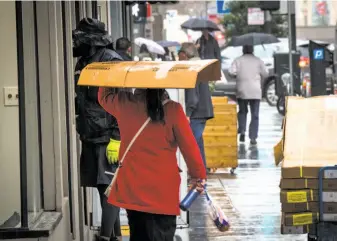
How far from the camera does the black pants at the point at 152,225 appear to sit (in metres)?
5.02

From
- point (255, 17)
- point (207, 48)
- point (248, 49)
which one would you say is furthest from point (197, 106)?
point (255, 17)

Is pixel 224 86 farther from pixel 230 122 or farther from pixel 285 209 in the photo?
pixel 285 209

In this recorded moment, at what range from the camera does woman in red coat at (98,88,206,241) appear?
16.3 feet

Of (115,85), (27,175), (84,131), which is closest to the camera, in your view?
(115,85)

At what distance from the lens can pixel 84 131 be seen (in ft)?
21.0

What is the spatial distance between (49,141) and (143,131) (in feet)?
3.40

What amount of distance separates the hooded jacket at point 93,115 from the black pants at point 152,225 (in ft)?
4.38

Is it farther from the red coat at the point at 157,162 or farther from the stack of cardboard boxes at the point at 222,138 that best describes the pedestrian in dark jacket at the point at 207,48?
the red coat at the point at 157,162

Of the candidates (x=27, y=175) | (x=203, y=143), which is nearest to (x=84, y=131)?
(x=27, y=175)

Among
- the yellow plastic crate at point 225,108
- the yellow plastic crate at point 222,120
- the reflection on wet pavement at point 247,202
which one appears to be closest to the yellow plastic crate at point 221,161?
the reflection on wet pavement at point 247,202

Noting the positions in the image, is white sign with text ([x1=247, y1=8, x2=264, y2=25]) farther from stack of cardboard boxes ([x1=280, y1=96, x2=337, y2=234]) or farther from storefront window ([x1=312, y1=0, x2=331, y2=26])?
stack of cardboard boxes ([x1=280, y1=96, x2=337, y2=234])

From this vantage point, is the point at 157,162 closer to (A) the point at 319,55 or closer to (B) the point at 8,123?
(B) the point at 8,123

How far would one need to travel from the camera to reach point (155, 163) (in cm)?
498

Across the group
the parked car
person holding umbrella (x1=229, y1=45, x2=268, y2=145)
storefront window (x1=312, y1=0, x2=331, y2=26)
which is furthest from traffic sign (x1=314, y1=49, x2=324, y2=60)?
storefront window (x1=312, y1=0, x2=331, y2=26)
